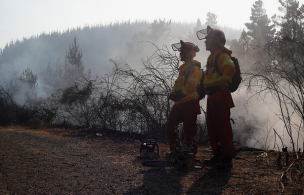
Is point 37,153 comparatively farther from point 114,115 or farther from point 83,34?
point 83,34

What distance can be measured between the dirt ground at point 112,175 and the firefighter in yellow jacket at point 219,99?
10.4 inches

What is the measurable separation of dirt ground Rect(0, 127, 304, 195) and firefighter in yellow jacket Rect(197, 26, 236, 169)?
26cm

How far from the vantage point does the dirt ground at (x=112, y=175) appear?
2.49 meters

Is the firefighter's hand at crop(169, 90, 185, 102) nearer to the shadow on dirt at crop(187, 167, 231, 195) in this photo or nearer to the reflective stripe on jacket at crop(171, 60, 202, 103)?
the reflective stripe on jacket at crop(171, 60, 202, 103)

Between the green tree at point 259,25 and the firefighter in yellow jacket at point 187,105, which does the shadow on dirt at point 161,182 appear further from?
the green tree at point 259,25

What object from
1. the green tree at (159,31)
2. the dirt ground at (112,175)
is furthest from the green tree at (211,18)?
the dirt ground at (112,175)

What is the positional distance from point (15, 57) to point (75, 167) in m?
128

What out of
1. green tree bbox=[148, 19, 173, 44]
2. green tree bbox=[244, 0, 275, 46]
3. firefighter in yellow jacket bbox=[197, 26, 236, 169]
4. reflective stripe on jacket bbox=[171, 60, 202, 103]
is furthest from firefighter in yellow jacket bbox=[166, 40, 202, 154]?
green tree bbox=[148, 19, 173, 44]

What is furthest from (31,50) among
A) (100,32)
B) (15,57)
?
(100,32)

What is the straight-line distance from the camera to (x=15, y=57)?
114 metres

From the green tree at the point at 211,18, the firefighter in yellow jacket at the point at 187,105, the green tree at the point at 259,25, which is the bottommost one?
the firefighter in yellow jacket at the point at 187,105

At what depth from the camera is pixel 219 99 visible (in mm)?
3475

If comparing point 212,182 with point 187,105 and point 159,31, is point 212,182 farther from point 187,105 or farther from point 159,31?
point 159,31

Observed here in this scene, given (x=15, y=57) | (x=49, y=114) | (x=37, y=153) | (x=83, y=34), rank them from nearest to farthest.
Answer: (x=37, y=153) < (x=49, y=114) < (x=15, y=57) < (x=83, y=34)
